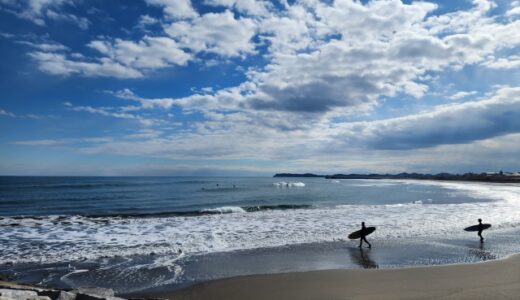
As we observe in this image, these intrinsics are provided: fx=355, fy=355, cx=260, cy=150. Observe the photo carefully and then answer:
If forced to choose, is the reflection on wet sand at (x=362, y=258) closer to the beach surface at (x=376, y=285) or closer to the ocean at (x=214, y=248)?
the ocean at (x=214, y=248)

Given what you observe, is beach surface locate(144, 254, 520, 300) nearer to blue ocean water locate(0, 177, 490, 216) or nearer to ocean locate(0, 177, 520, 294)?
ocean locate(0, 177, 520, 294)

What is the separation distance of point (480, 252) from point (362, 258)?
16.4 feet

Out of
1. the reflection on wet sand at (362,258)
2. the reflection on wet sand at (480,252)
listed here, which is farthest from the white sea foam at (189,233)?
the reflection on wet sand at (480,252)

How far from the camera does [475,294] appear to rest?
883 cm

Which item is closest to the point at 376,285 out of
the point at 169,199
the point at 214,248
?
the point at 214,248

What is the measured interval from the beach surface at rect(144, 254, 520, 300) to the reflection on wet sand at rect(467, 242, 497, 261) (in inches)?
59.5

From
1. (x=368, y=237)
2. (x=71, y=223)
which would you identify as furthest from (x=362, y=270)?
(x=71, y=223)

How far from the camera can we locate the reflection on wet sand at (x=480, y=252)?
13.3m

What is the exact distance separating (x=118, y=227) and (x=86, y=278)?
11.7 meters

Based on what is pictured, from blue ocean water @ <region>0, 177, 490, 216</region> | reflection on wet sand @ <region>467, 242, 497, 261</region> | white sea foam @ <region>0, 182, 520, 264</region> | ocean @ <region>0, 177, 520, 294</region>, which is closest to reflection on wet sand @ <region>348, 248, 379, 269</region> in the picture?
ocean @ <region>0, 177, 520, 294</region>

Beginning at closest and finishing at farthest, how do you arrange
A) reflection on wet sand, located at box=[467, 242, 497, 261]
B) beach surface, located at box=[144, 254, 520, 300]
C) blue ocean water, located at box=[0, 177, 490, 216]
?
beach surface, located at box=[144, 254, 520, 300]
reflection on wet sand, located at box=[467, 242, 497, 261]
blue ocean water, located at box=[0, 177, 490, 216]

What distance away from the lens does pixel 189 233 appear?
19.8 m

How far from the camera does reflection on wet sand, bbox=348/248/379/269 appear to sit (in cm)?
1241

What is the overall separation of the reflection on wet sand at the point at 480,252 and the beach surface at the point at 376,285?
1511 millimetres
